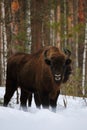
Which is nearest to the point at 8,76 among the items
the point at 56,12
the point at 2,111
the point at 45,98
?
the point at 45,98

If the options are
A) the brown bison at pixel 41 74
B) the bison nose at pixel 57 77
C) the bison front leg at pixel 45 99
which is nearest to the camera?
the bison nose at pixel 57 77

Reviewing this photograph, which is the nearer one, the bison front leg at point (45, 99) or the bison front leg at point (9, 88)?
the bison front leg at point (45, 99)

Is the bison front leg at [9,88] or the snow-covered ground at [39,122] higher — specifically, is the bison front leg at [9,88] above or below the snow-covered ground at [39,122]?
below

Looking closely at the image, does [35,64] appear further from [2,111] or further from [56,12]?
[56,12]

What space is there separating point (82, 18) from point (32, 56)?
98.5 feet

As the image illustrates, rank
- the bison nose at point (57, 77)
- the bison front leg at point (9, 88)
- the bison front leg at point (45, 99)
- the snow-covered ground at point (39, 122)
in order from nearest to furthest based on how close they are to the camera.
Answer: the snow-covered ground at point (39, 122) → the bison nose at point (57, 77) → the bison front leg at point (45, 99) → the bison front leg at point (9, 88)

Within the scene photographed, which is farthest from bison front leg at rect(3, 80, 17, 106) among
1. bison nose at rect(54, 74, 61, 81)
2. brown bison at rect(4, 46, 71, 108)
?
bison nose at rect(54, 74, 61, 81)

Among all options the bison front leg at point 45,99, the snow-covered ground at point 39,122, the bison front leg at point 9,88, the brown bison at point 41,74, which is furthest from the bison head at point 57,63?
the snow-covered ground at point 39,122

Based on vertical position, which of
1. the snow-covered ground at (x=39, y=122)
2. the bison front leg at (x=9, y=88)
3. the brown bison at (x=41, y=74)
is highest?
the snow-covered ground at (x=39, y=122)

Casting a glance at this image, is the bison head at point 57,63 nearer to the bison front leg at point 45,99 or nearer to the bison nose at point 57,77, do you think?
the bison nose at point 57,77

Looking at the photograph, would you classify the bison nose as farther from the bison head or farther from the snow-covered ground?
the snow-covered ground

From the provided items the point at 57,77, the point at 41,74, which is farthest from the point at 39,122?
the point at 41,74

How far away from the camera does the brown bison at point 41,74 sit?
7828 millimetres

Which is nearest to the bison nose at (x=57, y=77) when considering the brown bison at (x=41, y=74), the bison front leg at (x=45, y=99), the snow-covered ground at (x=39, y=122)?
the brown bison at (x=41, y=74)
